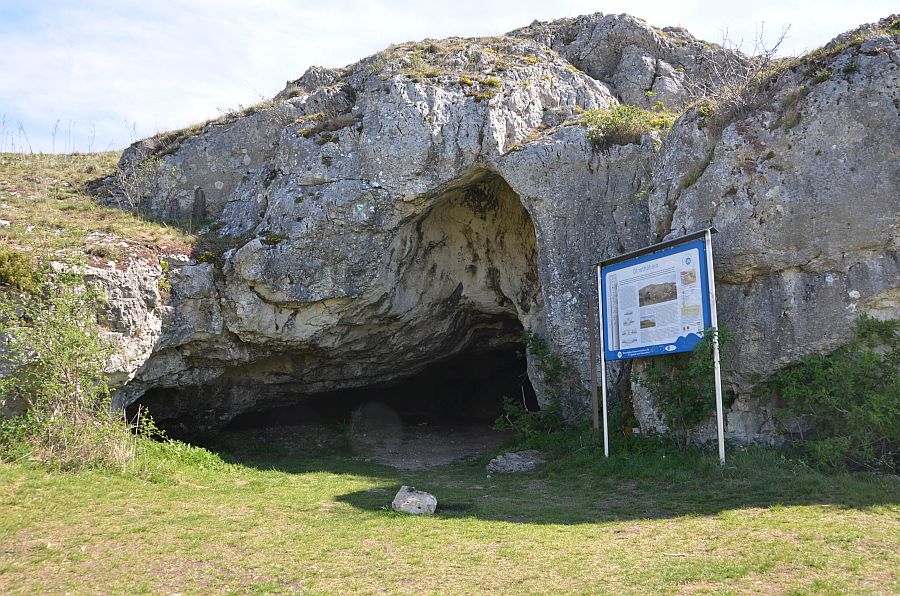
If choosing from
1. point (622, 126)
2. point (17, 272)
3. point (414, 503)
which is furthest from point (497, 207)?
point (17, 272)

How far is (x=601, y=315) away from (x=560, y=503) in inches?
154

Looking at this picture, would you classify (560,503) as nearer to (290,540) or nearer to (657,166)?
(290,540)

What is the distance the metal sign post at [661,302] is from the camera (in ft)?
33.1

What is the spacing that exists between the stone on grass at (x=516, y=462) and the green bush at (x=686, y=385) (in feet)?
9.29

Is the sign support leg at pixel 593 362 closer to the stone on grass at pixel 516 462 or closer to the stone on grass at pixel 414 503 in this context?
the stone on grass at pixel 516 462

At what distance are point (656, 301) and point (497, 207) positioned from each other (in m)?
6.94

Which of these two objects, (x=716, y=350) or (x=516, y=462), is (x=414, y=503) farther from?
(x=716, y=350)

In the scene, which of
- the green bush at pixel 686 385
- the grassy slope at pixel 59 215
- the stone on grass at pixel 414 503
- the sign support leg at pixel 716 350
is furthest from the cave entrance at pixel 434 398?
the stone on grass at pixel 414 503

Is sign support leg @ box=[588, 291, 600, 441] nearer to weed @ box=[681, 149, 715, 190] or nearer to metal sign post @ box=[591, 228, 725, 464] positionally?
metal sign post @ box=[591, 228, 725, 464]

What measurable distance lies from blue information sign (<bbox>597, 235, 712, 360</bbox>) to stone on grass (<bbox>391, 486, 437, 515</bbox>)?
465 centimetres

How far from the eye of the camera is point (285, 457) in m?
15.9

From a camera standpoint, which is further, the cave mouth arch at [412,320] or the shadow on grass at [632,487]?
the cave mouth arch at [412,320]

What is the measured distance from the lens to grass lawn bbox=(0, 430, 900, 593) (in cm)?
602

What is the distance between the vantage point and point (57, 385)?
1055 centimetres
